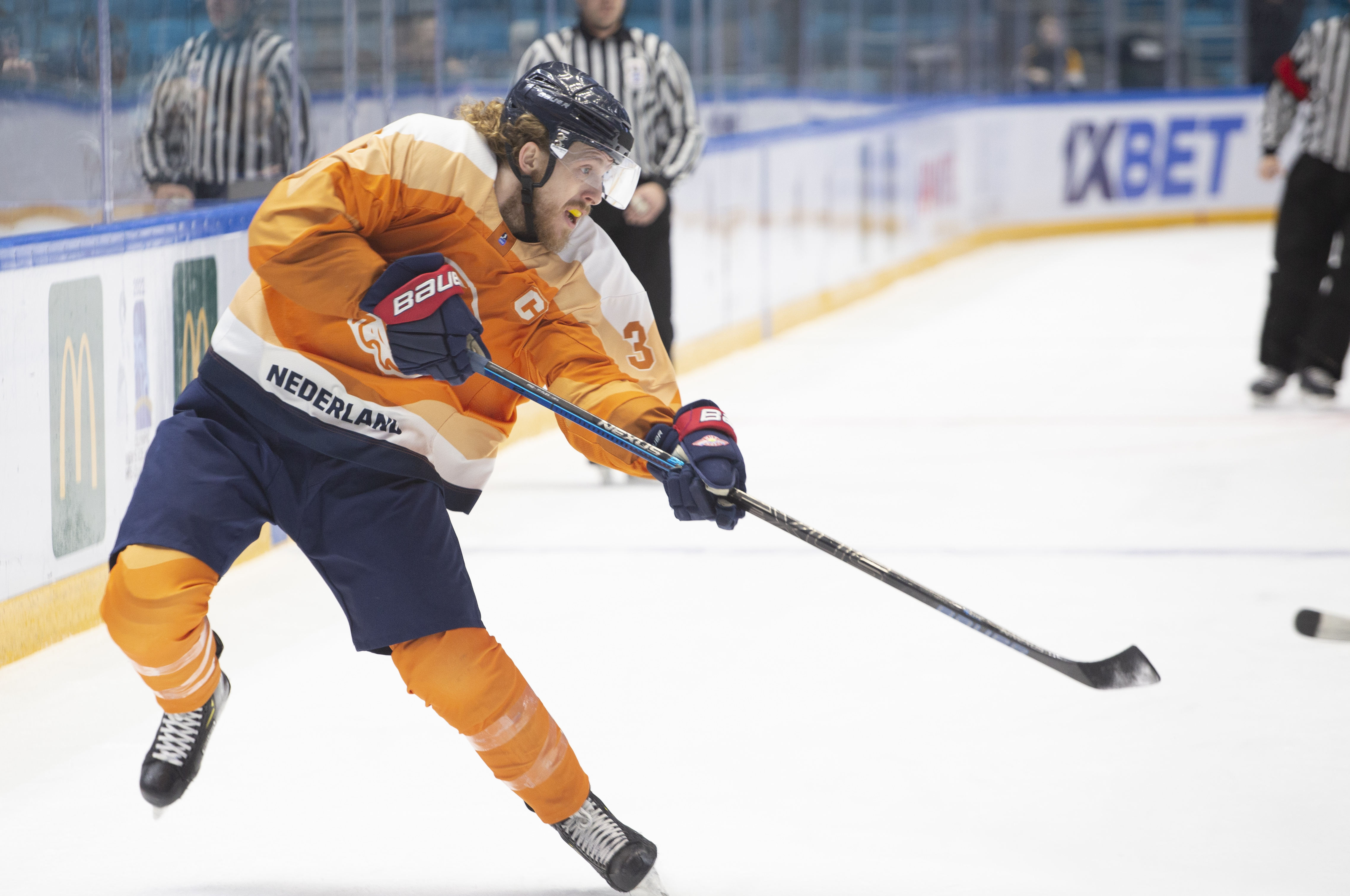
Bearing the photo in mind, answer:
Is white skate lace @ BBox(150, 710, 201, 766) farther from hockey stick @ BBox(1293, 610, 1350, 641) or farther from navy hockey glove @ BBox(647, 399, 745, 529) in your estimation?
hockey stick @ BBox(1293, 610, 1350, 641)

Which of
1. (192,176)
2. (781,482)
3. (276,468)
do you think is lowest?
(781,482)

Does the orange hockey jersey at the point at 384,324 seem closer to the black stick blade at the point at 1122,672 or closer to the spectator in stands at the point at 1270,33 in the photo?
the black stick blade at the point at 1122,672

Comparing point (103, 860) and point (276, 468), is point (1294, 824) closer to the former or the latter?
point (276, 468)

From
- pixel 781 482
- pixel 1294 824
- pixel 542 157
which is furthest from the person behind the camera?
pixel 781 482

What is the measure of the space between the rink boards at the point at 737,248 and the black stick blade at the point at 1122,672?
6.57ft

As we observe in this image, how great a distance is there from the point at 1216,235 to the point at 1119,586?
9.53 metres

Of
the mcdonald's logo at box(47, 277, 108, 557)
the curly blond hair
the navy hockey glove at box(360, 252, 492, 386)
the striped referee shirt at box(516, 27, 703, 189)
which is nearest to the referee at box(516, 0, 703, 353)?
the striped referee shirt at box(516, 27, 703, 189)

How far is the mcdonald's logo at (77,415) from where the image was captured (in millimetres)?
3303

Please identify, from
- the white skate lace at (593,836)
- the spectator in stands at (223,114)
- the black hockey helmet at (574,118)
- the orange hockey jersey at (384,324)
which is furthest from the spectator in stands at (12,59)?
the white skate lace at (593,836)

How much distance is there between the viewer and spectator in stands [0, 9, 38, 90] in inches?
129

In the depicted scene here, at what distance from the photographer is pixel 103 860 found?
7.45 feet

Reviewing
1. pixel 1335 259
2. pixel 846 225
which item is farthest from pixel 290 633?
pixel 1335 259

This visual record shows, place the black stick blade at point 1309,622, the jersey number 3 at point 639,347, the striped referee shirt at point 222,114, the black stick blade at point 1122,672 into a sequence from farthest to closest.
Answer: the striped referee shirt at point 222,114
the black stick blade at point 1309,622
the black stick blade at point 1122,672
the jersey number 3 at point 639,347

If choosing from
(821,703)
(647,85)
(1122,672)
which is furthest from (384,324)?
(647,85)
